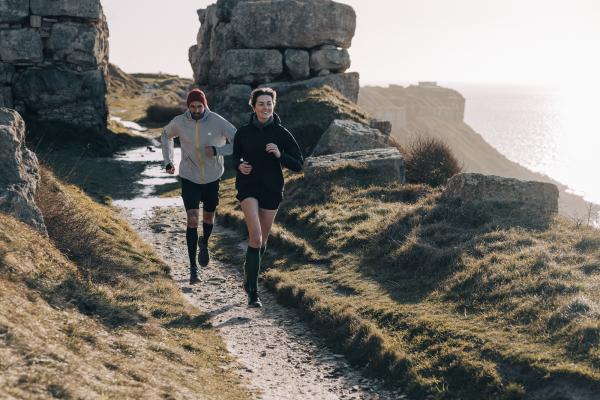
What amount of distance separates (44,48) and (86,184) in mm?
8626

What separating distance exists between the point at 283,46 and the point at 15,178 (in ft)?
74.3

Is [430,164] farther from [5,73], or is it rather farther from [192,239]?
[5,73]

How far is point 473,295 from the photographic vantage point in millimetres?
9531

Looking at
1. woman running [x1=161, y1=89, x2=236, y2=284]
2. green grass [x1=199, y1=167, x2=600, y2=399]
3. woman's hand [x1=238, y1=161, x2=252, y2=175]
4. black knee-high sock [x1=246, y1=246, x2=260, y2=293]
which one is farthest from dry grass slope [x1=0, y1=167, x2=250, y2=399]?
woman's hand [x1=238, y1=161, x2=252, y2=175]

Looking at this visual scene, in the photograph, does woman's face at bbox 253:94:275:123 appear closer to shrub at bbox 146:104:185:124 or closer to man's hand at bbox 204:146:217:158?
man's hand at bbox 204:146:217:158

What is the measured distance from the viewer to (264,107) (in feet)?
31.5

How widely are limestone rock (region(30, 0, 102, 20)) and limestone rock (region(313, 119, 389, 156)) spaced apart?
11.4m

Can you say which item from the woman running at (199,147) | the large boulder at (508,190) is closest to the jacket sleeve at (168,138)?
the woman running at (199,147)

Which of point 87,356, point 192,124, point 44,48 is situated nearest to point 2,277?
point 87,356

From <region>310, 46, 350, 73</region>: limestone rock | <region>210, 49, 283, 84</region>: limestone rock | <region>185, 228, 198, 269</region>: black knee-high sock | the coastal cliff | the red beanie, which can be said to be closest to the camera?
the red beanie

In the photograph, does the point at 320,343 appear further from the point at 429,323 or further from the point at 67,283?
the point at 67,283

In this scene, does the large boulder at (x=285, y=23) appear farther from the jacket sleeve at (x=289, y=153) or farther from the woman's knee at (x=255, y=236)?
the woman's knee at (x=255, y=236)

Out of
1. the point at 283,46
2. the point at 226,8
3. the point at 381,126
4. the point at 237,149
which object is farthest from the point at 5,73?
the point at 237,149

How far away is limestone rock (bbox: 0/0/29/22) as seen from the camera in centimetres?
2556
